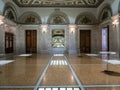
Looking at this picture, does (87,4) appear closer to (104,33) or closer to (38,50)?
(104,33)

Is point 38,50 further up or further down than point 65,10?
further down

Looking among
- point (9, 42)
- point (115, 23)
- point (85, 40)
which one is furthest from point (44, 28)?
point (115, 23)

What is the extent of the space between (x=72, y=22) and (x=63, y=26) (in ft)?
4.13

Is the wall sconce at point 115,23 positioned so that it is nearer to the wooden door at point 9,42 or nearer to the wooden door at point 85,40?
the wooden door at point 85,40

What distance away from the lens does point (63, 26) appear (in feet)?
73.5

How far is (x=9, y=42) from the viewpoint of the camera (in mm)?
20172

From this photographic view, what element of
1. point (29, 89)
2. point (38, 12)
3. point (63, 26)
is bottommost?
point (29, 89)

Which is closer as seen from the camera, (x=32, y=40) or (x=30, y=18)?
(x=30, y=18)

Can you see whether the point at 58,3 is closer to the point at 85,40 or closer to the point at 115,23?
the point at 85,40

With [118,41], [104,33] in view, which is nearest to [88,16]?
[104,33]

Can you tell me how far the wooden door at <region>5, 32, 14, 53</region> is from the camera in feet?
62.1

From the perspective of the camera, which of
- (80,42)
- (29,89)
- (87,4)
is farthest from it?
(80,42)

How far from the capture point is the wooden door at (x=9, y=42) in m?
18.9

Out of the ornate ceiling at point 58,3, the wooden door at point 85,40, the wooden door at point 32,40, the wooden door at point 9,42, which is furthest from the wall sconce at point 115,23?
the wooden door at point 9,42
